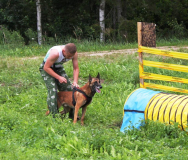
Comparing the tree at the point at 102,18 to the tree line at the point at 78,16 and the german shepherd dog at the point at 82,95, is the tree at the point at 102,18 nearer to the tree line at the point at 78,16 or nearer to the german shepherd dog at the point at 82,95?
the tree line at the point at 78,16

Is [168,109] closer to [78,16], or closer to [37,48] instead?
[37,48]

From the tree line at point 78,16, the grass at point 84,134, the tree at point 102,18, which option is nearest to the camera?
the grass at point 84,134

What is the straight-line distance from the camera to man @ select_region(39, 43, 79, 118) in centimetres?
654

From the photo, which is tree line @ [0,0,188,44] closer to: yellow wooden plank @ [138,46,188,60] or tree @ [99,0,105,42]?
tree @ [99,0,105,42]

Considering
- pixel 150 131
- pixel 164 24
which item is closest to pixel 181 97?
pixel 150 131

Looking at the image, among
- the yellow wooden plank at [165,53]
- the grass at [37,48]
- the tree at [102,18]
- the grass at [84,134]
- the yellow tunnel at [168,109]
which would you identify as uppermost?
the tree at [102,18]

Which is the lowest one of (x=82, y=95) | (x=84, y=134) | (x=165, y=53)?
(x=84, y=134)

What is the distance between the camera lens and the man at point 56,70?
21.5 feet

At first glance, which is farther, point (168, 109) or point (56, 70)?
point (56, 70)

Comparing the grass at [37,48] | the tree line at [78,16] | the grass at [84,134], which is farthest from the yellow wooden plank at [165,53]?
the tree line at [78,16]

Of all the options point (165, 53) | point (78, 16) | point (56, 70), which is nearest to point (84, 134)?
point (56, 70)

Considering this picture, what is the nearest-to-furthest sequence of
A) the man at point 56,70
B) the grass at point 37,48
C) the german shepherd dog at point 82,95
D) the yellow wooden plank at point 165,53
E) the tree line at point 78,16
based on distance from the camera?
the man at point 56,70, the german shepherd dog at point 82,95, the yellow wooden plank at point 165,53, the grass at point 37,48, the tree line at point 78,16

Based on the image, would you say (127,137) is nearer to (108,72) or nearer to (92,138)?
(92,138)

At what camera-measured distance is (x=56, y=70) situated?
23.2 feet
